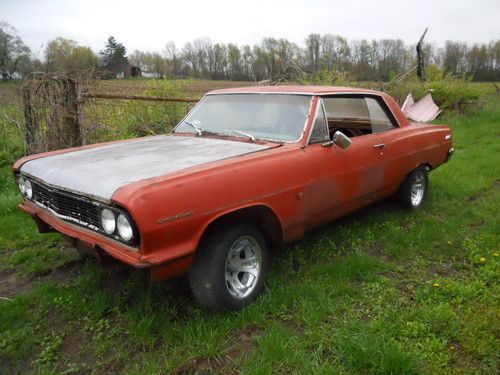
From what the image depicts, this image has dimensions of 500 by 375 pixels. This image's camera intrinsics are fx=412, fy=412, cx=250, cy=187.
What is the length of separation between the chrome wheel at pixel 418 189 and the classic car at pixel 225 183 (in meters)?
0.52

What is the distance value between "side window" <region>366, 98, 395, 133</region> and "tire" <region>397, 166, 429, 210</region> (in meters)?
0.69

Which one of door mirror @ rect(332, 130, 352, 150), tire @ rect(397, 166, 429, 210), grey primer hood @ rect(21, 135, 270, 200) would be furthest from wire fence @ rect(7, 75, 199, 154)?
door mirror @ rect(332, 130, 352, 150)

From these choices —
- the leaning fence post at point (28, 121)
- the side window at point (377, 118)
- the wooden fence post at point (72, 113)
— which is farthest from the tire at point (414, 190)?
the leaning fence post at point (28, 121)

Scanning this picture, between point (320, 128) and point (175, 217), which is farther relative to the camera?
point (320, 128)

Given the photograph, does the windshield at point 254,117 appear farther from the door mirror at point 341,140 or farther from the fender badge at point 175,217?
the fender badge at point 175,217

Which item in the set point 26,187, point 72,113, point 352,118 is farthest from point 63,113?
point 352,118

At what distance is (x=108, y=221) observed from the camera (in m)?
2.50

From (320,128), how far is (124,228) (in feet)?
6.38

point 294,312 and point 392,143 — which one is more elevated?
point 392,143

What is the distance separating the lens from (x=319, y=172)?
11.1 ft

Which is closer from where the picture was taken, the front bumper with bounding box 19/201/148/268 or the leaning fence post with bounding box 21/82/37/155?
the front bumper with bounding box 19/201/148/268

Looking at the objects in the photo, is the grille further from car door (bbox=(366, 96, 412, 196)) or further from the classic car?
car door (bbox=(366, 96, 412, 196))

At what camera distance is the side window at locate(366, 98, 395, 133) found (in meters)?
4.44

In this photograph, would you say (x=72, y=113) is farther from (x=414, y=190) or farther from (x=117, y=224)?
(x=414, y=190)
